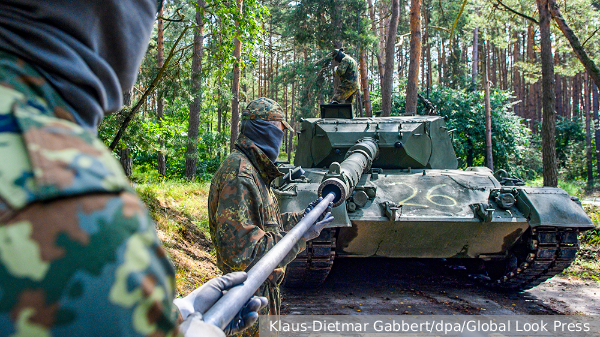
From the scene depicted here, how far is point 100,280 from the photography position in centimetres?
57

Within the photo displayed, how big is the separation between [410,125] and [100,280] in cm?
693

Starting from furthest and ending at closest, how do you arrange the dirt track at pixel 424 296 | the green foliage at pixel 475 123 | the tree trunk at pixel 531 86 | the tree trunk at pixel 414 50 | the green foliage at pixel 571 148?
1. the tree trunk at pixel 531 86
2. the green foliage at pixel 571 148
3. the green foliage at pixel 475 123
4. the tree trunk at pixel 414 50
5. the dirt track at pixel 424 296

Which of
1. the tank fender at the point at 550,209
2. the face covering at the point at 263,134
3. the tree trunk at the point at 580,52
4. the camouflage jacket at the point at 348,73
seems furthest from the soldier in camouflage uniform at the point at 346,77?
the face covering at the point at 263,134

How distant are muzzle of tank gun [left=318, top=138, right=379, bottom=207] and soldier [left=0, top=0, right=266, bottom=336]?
2.83 meters

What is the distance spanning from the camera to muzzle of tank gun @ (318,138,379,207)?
368cm

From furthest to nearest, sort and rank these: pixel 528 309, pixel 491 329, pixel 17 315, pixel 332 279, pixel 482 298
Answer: pixel 332 279 → pixel 482 298 → pixel 528 309 → pixel 491 329 → pixel 17 315

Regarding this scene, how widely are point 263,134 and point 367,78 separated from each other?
1641 cm

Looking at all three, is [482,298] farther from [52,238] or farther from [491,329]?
[52,238]

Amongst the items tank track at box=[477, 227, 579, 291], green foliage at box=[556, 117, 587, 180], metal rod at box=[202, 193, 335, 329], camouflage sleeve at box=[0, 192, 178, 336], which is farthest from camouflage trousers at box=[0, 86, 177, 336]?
green foliage at box=[556, 117, 587, 180]

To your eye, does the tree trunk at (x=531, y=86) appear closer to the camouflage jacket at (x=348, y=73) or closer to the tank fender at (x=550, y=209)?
the camouflage jacket at (x=348, y=73)

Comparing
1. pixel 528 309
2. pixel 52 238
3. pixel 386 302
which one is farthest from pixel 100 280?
pixel 528 309

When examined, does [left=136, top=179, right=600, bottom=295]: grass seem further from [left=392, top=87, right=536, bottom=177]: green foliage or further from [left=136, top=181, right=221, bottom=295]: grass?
[left=392, top=87, right=536, bottom=177]: green foliage

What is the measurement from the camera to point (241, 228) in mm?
2123

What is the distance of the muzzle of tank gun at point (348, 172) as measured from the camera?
368cm
